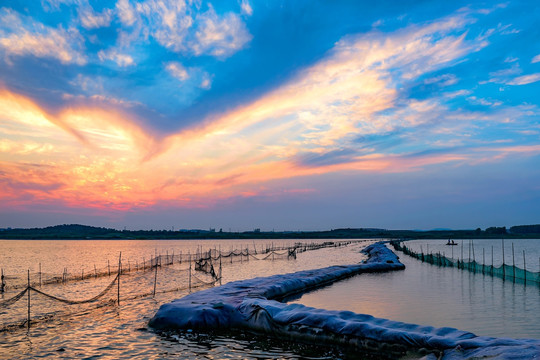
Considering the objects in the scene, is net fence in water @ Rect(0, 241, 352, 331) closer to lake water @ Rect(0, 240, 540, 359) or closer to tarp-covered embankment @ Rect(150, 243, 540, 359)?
lake water @ Rect(0, 240, 540, 359)

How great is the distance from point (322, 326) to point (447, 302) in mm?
13551

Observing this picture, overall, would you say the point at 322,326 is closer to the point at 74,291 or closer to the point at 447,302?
the point at 447,302

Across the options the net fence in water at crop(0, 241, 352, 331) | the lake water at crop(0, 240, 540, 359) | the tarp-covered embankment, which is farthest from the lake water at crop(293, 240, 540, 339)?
the net fence in water at crop(0, 241, 352, 331)

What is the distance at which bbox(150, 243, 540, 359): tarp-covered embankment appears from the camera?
11.8 metres

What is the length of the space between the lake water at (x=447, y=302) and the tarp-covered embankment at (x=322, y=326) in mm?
5502

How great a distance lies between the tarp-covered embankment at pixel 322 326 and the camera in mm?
11773

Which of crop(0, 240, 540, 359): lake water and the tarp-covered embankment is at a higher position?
the tarp-covered embankment

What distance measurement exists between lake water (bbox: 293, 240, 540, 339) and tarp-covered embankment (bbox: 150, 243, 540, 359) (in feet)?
18.1

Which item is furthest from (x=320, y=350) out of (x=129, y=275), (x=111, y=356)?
(x=129, y=275)

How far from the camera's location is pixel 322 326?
1544cm

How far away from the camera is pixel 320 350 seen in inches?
579

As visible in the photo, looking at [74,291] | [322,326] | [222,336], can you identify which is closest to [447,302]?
[322,326]

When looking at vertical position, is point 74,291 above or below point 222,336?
below

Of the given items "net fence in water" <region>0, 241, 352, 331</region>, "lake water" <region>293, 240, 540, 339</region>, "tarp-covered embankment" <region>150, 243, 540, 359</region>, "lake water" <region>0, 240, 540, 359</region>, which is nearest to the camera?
"tarp-covered embankment" <region>150, 243, 540, 359</region>
